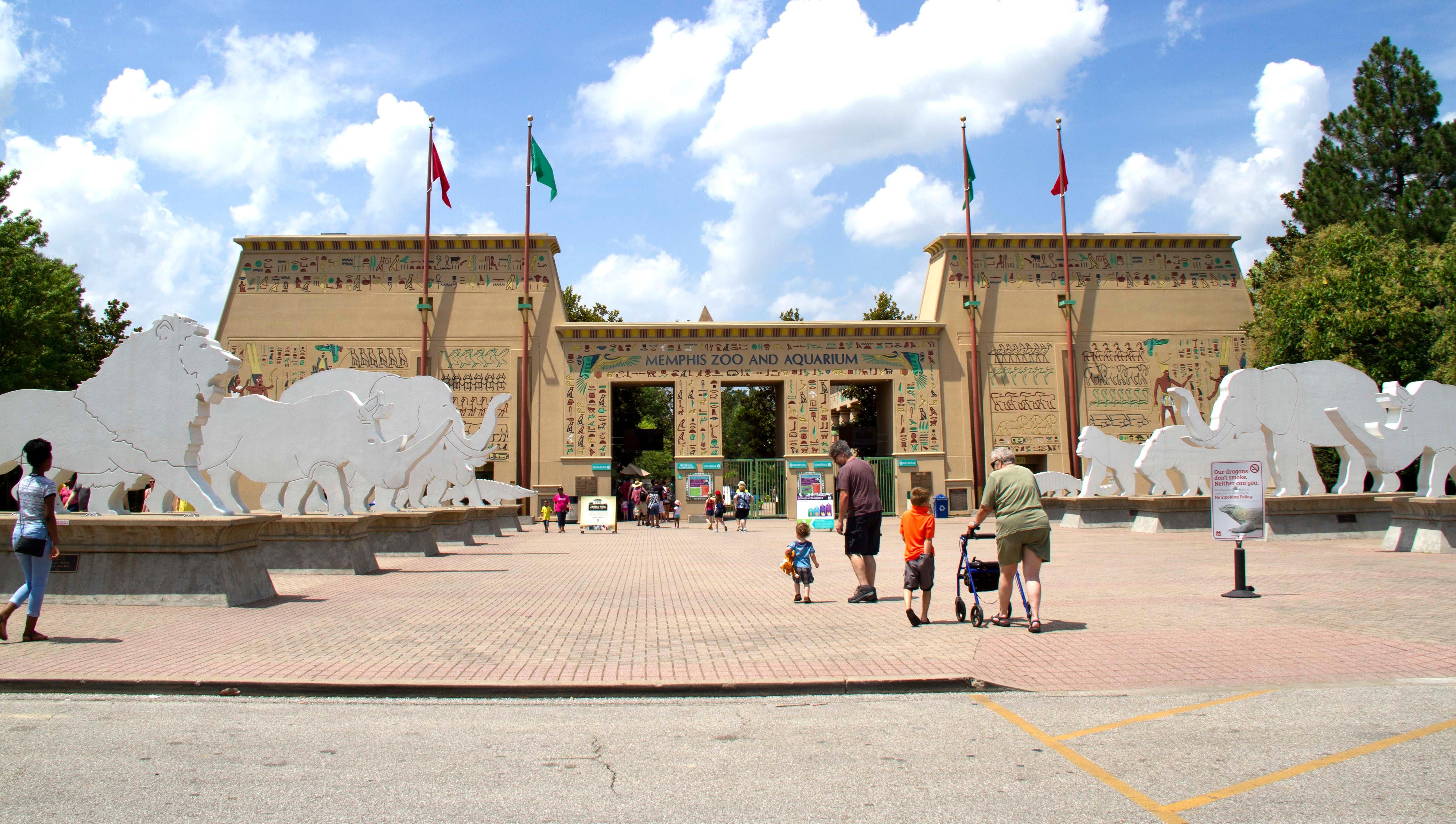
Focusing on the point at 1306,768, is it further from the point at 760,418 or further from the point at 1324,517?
the point at 760,418

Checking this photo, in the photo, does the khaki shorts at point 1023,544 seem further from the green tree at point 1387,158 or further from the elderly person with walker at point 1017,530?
the green tree at point 1387,158

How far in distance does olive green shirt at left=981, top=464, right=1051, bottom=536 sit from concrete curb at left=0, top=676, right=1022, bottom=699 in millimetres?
2400

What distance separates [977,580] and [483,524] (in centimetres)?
1934

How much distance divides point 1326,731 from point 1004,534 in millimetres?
3619

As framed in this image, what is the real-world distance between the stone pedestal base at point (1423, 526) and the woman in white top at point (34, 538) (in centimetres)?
1789

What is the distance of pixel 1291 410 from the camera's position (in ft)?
70.6

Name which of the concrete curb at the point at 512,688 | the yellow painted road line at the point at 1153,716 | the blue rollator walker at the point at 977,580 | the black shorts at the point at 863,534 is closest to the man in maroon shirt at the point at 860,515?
the black shorts at the point at 863,534

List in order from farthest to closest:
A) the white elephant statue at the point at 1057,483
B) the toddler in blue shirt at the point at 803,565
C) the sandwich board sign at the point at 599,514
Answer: the sandwich board sign at the point at 599,514 < the white elephant statue at the point at 1057,483 < the toddler in blue shirt at the point at 803,565

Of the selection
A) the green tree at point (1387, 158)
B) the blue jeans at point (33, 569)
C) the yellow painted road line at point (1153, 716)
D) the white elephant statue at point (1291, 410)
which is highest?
the green tree at point (1387, 158)

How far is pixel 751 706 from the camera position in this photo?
244 inches

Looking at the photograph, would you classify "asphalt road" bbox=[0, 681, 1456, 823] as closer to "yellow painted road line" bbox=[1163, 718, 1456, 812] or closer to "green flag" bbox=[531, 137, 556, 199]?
"yellow painted road line" bbox=[1163, 718, 1456, 812]

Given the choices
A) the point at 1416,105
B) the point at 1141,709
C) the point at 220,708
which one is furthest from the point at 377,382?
the point at 1416,105

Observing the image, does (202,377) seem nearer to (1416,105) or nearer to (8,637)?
(8,637)

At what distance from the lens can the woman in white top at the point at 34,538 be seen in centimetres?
762
